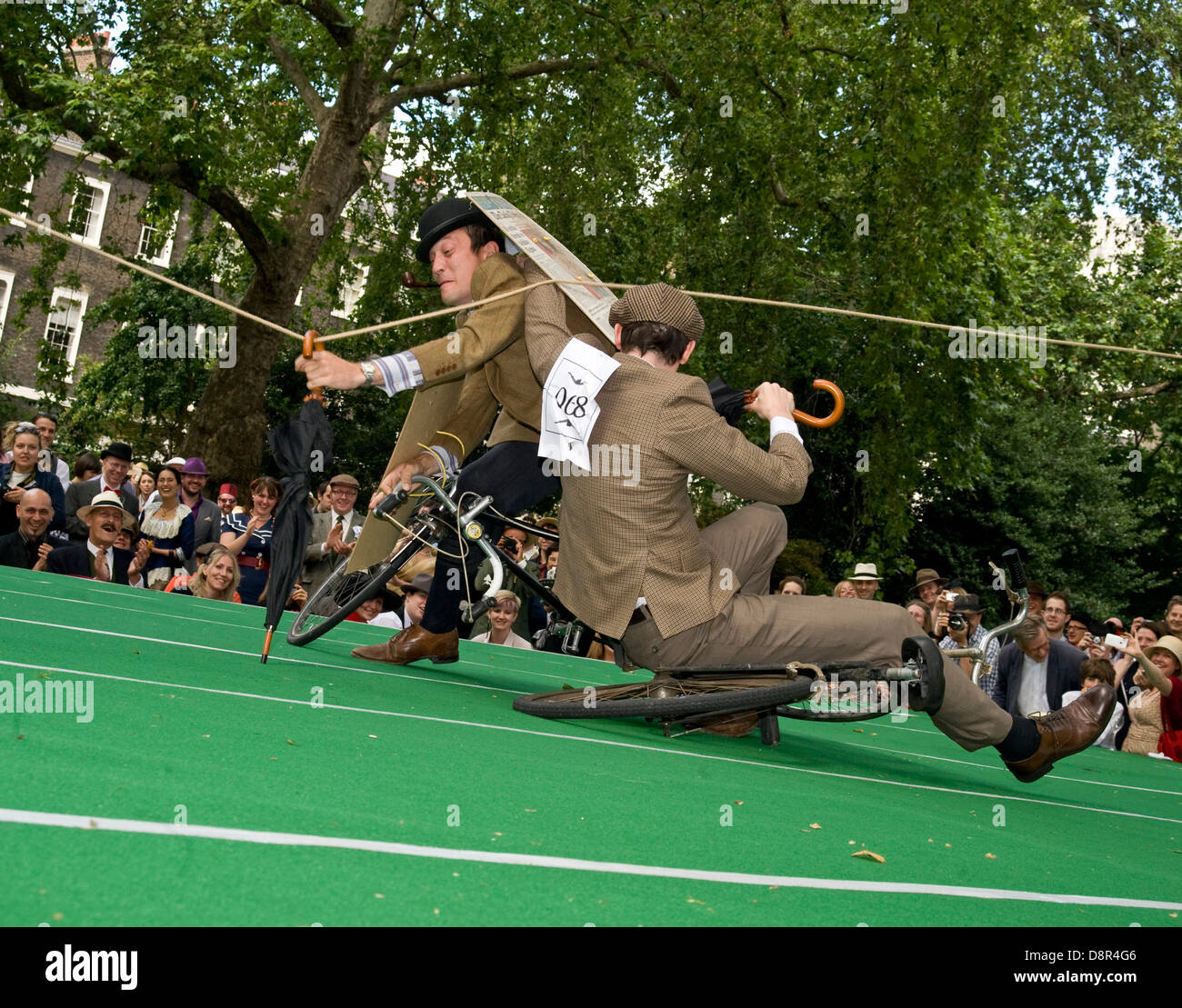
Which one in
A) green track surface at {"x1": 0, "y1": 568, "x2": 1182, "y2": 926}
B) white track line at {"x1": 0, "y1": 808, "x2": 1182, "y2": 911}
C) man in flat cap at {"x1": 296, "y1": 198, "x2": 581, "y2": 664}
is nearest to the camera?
green track surface at {"x1": 0, "y1": 568, "x2": 1182, "y2": 926}

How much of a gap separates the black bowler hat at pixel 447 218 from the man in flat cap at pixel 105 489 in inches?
278

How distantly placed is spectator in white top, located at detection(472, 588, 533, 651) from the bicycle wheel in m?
6.49

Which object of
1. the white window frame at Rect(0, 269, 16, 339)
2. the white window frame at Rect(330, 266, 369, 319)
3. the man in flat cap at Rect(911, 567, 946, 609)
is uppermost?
the white window frame at Rect(0, 269, 16, 339)

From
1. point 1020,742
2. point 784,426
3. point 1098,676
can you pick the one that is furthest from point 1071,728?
point 1098,676

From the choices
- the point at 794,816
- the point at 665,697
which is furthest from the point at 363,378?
the point at 794,816

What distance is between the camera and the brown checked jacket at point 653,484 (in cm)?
556

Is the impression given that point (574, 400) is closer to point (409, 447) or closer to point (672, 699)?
point (672, 699)

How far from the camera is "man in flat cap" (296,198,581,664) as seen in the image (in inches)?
252

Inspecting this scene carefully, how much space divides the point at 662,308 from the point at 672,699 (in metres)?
1.68

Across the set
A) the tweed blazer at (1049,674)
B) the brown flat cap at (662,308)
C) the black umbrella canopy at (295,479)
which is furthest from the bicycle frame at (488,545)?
the tweed blazer at (1049,674)

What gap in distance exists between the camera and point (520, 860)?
323 centimetres

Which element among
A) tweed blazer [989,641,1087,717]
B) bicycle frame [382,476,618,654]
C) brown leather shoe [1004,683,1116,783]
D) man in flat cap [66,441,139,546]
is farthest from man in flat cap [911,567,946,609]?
brown leather shoe [1004,683,1116,783]

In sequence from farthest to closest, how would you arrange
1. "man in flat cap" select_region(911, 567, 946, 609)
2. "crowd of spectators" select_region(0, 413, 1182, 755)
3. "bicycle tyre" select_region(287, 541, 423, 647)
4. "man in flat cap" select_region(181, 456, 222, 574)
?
"man in flat cap" select_region(911, 567, 946, 609)
"man in flat cap" select_region(181, 456, 222, 574)
"crowd of spectators" select_region(0, 413, 1182, 755)
"bicycle tyre" select_region(287, 541, 423, 647)

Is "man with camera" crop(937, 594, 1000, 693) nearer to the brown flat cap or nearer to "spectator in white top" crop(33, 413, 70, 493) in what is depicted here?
the brown flat cap
